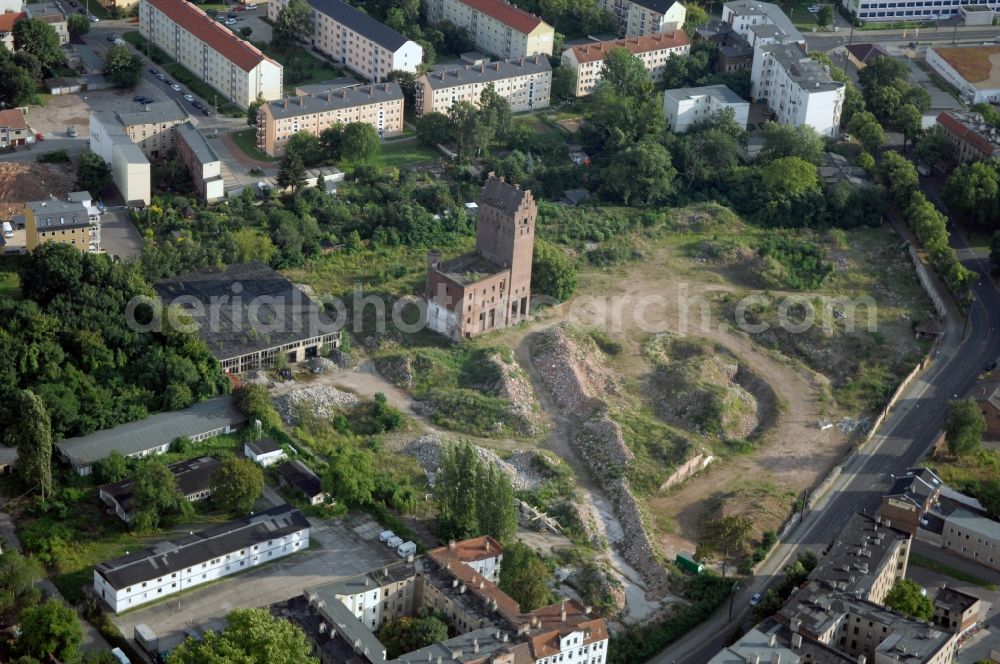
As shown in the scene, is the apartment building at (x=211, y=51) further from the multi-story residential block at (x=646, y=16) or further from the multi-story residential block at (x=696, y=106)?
the multi-story residential block at (x=646, y=16)

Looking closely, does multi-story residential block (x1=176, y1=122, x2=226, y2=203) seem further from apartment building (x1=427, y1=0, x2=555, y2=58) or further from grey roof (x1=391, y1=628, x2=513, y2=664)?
grey roof (x1=391, y1=628, x2=513, y2=664)

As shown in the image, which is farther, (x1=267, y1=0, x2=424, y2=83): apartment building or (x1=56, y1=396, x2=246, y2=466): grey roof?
(x1=267, y1=0, x2=424, y2=83): apartment building

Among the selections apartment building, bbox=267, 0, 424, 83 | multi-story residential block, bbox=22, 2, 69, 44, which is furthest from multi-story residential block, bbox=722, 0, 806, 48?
multi-story residential block, bbox=22, 2, 69, 44

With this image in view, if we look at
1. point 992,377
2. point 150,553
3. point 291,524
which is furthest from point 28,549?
point 992,377

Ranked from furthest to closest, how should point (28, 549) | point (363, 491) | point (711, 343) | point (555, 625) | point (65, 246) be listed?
point (711, 343) < point (65, 246) < point (363, 491) < point (28, 549) < point (555, 625)

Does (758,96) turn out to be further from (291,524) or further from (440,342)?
(291,524)
